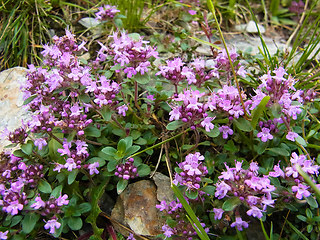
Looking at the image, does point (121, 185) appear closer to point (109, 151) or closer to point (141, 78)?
point (109, 151)

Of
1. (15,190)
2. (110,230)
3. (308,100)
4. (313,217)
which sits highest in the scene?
(308,100)

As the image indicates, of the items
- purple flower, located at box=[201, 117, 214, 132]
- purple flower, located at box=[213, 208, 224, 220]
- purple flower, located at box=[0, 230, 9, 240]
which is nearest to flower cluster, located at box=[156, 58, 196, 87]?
purple flower, located at box=[201, 117, 214, 132]

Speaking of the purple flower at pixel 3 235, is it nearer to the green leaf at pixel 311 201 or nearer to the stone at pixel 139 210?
the stone at pixel 139 210

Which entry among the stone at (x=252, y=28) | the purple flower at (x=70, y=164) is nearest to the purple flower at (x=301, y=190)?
the purple flower at (x=70, y=164)

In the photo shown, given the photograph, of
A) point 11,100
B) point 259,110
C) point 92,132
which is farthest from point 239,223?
point 11,100

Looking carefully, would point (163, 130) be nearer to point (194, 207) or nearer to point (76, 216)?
point (194, 207)

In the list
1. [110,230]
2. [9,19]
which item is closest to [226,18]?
[9,19]
